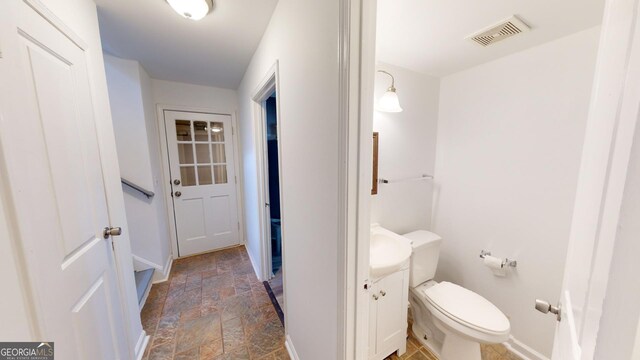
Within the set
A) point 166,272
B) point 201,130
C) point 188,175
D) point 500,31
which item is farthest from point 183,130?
point 500,31

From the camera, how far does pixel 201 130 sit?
111 inches

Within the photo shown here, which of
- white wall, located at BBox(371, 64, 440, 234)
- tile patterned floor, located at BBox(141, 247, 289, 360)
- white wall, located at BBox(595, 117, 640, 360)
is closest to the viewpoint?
white wall, located at BBox(595, 117, 640, 360)

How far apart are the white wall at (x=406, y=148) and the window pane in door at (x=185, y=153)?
2.41 metres

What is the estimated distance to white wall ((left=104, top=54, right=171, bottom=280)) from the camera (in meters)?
2.02

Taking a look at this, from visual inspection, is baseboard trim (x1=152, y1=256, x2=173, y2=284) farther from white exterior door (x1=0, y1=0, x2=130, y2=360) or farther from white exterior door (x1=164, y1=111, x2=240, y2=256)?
white exterior door (x1=0, y1=0, x2=130, y2=360)

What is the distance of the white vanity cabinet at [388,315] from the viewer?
1.29 metres

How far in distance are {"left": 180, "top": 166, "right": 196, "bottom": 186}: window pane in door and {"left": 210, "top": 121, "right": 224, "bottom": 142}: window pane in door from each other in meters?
0.49

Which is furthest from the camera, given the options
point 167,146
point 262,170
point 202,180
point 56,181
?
point 202,180

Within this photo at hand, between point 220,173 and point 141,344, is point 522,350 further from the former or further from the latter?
point 220,173

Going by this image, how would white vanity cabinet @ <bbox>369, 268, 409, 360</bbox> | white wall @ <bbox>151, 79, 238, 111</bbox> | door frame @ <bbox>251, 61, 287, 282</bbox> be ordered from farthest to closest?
white wall @ <bbox>151, 79, 238, 111</bbox> < door frame @ <bbox>251, 61, 287, 282</bbox> < white vanity cabinet @ <bbox>369, 268, 409, 360</bbox>

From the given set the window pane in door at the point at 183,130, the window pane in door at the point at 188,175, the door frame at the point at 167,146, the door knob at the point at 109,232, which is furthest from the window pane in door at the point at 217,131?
the door knob at the point at 109,232

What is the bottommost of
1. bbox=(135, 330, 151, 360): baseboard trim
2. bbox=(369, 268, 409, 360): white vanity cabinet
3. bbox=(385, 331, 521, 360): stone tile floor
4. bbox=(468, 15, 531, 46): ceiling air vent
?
bbox=(385, 331, 521, 360): stone tile floor

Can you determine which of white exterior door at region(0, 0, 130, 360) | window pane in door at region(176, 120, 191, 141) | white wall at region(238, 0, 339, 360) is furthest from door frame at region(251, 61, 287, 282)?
window pane in door at region(176, 120, 191, 141)

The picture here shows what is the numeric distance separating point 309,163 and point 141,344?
70.9 inches
